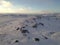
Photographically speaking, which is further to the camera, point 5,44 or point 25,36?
point 25,36

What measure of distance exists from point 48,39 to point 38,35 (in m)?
1.62

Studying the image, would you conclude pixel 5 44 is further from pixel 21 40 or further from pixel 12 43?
pixel 21 40

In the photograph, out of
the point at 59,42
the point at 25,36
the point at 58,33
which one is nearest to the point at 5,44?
the point at 25,36

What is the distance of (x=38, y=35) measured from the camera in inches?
712

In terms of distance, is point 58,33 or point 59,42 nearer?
point 59,42

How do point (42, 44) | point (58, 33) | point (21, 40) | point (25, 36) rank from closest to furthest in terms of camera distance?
point (42, 44), point (21, 40), point (25, 36), point (58, 33)

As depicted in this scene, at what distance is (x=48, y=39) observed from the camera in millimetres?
16891

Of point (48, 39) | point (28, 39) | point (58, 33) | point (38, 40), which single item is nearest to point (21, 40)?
point (28, 39)

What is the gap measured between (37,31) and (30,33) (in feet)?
4.27

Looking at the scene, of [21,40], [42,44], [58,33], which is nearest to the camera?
[42,44]

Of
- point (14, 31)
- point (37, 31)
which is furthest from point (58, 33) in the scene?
point (14, 31)

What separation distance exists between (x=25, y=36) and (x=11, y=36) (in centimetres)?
160

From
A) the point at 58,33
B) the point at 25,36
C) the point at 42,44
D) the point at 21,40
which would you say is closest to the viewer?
the point at 42,44

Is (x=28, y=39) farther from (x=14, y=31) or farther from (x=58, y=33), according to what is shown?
(x=58, y=33)
